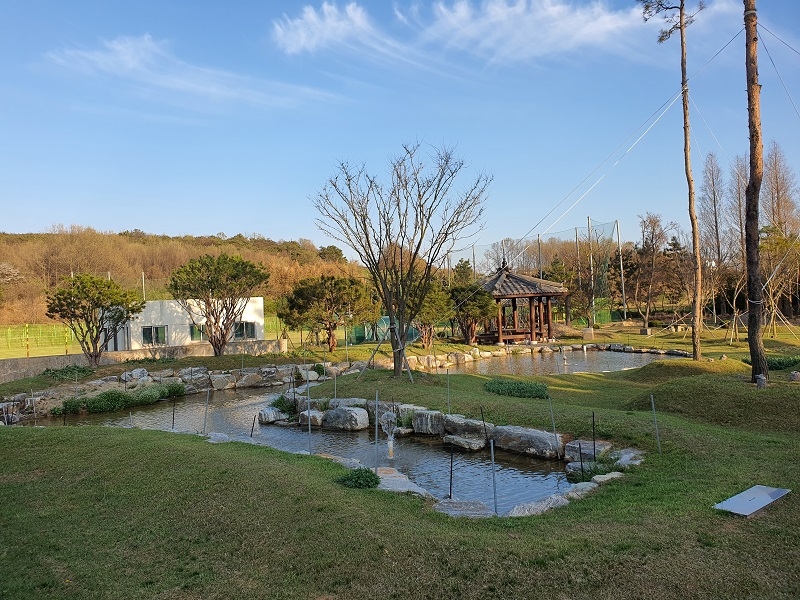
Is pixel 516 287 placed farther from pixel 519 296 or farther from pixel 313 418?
pixel 313 418

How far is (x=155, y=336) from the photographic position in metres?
29.3

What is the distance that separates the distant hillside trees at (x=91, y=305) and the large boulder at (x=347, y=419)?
1252 centimetres

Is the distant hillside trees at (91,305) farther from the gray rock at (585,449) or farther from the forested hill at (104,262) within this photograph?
the gray rock at (585,449)

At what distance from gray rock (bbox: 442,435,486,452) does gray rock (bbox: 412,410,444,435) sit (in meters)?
0.76

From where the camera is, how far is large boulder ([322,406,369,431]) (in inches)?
483

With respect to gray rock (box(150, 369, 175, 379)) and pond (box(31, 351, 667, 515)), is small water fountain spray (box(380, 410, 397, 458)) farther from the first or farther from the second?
gray rock (box(150, 369, 175, 379))

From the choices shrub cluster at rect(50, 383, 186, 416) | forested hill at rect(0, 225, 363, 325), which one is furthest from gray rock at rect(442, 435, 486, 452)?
forested hill at rect(0, 225, 363, 325)

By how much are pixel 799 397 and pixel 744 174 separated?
28.3 meters

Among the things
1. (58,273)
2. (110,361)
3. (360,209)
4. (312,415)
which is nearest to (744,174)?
(360,209)

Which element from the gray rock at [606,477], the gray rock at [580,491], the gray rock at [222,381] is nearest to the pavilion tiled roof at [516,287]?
the gray rock at [222,381]

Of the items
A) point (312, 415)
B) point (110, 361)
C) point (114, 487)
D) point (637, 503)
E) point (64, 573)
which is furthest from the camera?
point (110, 361)

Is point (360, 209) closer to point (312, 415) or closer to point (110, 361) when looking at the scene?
point (312, 415)

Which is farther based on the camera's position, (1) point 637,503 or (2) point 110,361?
(2) point 110,361

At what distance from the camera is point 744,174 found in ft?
109
